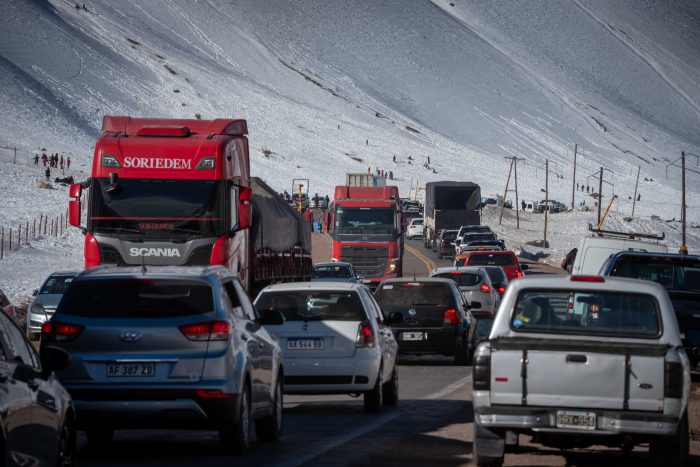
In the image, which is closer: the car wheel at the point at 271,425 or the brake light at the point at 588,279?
the brake light at the point at 588,279

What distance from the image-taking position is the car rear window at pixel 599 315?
10703 mm

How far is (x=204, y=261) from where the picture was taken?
23297 millimetres

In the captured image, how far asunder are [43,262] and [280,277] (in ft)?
73.3

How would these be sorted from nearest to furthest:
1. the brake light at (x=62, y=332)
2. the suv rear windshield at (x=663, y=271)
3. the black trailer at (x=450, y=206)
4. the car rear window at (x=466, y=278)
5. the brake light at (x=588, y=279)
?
the brake light at (x=588, y=279), the brake light at (x=62, y=332), the suv rear windshield at (x=663, y=271), the car rear window at (x=466, y=278), the black trailer at (x=450, y=206)

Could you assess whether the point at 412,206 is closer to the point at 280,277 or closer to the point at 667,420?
the point at 280,277

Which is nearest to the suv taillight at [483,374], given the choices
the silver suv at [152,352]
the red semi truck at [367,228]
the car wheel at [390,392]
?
the silver suv at [152,352]

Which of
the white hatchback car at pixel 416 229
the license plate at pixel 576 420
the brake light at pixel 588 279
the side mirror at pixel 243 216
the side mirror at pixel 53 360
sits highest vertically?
the white hatchback car at pixel 416 229

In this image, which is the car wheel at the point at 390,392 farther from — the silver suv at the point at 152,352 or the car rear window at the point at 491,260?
the car rear window at the point at 491,260

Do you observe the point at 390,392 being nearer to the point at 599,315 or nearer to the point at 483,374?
the point at 599,315

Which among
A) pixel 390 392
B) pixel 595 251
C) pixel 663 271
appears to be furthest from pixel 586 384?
pixel 595 251

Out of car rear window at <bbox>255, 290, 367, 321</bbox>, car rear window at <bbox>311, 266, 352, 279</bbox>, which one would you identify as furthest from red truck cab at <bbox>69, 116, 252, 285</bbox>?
car rear window at <bbox>311, 266, 352, 279</bbox>

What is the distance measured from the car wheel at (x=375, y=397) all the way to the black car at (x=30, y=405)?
631cm

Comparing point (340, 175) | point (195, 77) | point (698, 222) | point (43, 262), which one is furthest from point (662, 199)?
point (43, 262)

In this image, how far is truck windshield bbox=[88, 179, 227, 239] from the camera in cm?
2331
